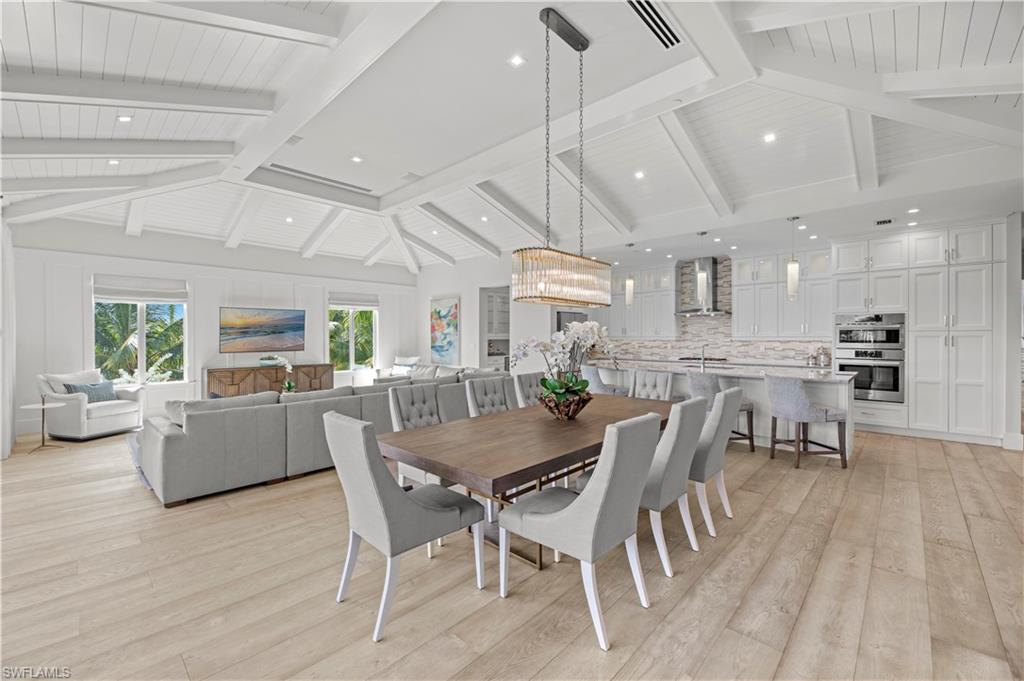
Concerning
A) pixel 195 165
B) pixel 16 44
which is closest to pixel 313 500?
pixel 16 44

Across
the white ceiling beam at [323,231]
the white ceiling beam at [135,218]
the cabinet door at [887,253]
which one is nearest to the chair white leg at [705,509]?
the cabinet door at [887,253]

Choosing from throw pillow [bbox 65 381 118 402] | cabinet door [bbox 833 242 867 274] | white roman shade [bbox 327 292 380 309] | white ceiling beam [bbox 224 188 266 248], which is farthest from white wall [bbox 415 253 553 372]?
throw pillow [bbox 65 381 118 402]

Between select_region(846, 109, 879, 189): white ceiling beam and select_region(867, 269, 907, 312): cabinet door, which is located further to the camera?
select_region(867, 269, 907, 312): cabinet door

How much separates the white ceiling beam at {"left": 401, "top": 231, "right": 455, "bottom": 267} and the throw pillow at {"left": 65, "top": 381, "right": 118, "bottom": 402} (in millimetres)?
4919

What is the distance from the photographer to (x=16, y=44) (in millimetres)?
2432

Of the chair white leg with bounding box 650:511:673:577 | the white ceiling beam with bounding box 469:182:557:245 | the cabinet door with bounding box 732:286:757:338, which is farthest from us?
the cabinet door with bounding box 732:286:757:338

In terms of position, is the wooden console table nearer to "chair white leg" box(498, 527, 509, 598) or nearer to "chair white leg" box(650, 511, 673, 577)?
"chair white leg" box(498, 527, 509, 598)

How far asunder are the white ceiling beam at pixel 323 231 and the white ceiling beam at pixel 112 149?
2.56 m

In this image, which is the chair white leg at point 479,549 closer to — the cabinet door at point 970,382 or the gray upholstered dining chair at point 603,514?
the gray upholstered dining chair at point 603,514

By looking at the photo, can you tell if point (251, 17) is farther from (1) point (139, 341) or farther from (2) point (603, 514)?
(1) point (139, 341)

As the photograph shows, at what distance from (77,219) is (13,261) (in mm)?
950

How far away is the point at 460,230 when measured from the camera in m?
7.75

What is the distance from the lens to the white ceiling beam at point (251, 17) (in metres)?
2.20

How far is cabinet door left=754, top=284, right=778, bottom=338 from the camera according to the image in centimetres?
690
